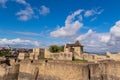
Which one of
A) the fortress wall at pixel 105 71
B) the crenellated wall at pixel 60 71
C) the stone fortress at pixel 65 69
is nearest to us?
the fortress wall at pixel 105 71

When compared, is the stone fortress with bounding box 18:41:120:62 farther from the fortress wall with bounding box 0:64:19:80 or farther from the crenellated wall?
the fortress wall with bounding box 0:64:19:80

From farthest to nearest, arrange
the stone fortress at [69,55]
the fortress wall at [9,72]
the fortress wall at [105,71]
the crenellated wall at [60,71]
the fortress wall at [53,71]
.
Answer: the stone fortress at [69,55], the fortress wall at [9,72], the fortress wall at [53,71], the crenellated wall at [60,71], the fortress wall at [105,71]

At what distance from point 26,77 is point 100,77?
41.2 ft

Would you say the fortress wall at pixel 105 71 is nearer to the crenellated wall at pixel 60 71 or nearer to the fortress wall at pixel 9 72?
the crenellated wall at pixel 60 71

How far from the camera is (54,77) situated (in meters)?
31.2

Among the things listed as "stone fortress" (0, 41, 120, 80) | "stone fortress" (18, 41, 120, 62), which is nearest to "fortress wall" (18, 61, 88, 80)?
"stone fortress" (0, 41, 120, 80)

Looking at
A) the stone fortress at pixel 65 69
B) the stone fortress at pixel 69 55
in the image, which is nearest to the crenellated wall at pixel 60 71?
the stone fortress at pixel 65 69

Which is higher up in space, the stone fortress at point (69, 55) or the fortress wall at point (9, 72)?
the stone fortress at point (69, 55)

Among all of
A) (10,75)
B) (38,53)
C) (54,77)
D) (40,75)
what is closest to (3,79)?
(10,75)

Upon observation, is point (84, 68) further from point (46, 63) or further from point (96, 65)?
point (46, 63)

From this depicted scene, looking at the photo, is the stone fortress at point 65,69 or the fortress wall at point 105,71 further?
the stone fortress at point 65,69

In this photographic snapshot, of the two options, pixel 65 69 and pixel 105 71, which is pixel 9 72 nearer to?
pixel 65 69

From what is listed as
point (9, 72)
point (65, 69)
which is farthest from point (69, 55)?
point (65, 69)

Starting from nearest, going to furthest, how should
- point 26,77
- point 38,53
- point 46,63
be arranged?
1. point 46,63
2. point 26,77
3. point 38,53
